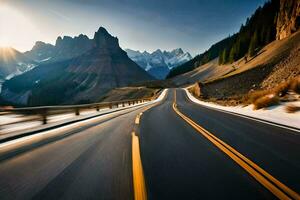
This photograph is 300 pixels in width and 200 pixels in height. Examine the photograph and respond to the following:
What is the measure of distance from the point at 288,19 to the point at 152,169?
317 ft

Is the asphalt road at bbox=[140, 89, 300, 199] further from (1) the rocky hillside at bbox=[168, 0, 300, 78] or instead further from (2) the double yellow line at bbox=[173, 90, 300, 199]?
(1) the rocky hillside at bbox=[168, 0, 300, 78]

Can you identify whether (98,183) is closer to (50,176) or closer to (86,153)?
(50,176)

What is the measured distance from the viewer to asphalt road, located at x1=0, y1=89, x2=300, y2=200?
3139mm

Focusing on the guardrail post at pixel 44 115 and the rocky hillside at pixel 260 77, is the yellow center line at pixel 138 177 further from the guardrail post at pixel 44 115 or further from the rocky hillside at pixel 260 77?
the rocky hillside at pixel 260 77

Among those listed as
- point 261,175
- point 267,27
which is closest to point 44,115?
point 261,175

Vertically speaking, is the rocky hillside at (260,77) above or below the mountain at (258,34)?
below

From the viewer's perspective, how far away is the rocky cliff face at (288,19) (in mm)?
74000

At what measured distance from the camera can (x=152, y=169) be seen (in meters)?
4.05

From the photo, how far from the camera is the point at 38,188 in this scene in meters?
3.34

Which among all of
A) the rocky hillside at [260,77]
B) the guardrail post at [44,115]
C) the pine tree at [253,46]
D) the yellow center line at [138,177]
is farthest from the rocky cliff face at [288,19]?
the yellow center line at [138,177]

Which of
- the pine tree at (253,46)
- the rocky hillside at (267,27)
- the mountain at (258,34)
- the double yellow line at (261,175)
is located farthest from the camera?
the mountain at (258,34)

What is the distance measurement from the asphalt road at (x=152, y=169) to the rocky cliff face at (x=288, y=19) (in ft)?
286

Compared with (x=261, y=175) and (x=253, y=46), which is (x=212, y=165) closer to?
(x=261, y=175)

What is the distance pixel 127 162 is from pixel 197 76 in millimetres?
129022
